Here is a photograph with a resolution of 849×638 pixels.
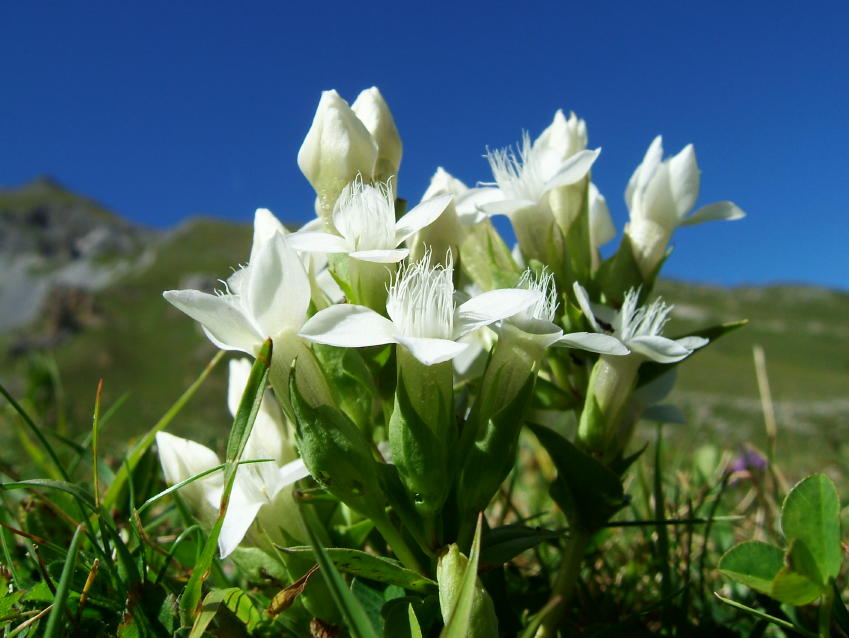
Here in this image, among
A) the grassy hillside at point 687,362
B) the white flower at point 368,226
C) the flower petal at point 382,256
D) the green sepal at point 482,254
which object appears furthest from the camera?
the grassy hillside at point 687,362

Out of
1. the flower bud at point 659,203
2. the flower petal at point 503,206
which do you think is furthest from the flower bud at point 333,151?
the flower bud at point 659,203

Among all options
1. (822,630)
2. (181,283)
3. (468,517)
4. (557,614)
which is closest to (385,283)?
(468,517)

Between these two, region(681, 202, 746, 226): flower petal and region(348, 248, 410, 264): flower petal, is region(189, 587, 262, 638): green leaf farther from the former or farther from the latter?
region(681, 202, 746, 226): flower petal

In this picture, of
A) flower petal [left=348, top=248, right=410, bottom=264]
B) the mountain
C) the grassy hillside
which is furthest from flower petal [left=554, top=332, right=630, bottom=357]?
the grassy hillside

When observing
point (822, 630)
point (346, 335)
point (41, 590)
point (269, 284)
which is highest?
point (269, 284)

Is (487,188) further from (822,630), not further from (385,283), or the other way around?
(822,630)

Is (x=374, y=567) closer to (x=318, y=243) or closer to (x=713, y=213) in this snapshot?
(x=318, y=243)

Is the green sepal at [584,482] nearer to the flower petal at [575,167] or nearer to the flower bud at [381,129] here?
the flower petal at [575,167]
